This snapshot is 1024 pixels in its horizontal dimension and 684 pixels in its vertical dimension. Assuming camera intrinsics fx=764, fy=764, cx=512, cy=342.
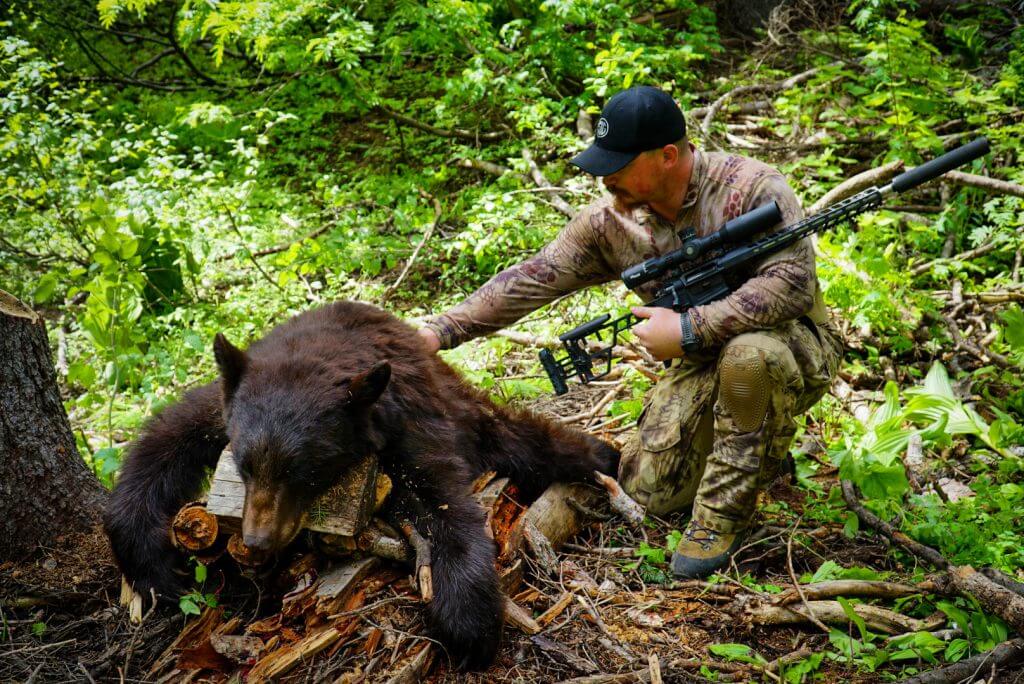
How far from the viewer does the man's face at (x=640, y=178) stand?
3.61 meters

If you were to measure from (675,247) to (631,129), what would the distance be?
69cm

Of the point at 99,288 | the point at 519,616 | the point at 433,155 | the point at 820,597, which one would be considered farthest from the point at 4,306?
the point at 433,155

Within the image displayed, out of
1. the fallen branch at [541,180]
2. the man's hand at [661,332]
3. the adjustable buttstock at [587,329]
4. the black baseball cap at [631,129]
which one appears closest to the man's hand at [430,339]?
the adjustable buttstock at [587,329]

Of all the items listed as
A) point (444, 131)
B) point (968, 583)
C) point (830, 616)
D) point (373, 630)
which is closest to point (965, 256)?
point (968, 583)

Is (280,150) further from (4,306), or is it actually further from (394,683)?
(394,683)

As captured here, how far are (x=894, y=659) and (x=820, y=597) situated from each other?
40cm

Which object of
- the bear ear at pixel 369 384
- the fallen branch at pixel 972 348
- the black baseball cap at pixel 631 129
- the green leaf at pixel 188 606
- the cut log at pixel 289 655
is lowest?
the fallen branch at pixel 972 348

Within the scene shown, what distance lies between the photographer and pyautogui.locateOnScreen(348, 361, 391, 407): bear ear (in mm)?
2881

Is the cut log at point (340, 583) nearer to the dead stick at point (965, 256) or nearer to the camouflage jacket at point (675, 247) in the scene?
the camouflage jacket at point (675, 247)

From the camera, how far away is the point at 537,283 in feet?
14.0

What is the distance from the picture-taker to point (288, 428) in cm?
283

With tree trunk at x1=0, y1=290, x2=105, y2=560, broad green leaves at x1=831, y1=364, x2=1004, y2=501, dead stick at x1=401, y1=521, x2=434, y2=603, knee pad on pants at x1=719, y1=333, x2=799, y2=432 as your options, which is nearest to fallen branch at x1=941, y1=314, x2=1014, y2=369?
broad green leaves at x1=831, y1=364, x2=1004, y2=501

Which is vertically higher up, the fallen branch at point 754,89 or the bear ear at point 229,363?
the bear ear at point 229,363

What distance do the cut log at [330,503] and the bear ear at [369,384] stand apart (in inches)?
11.6
